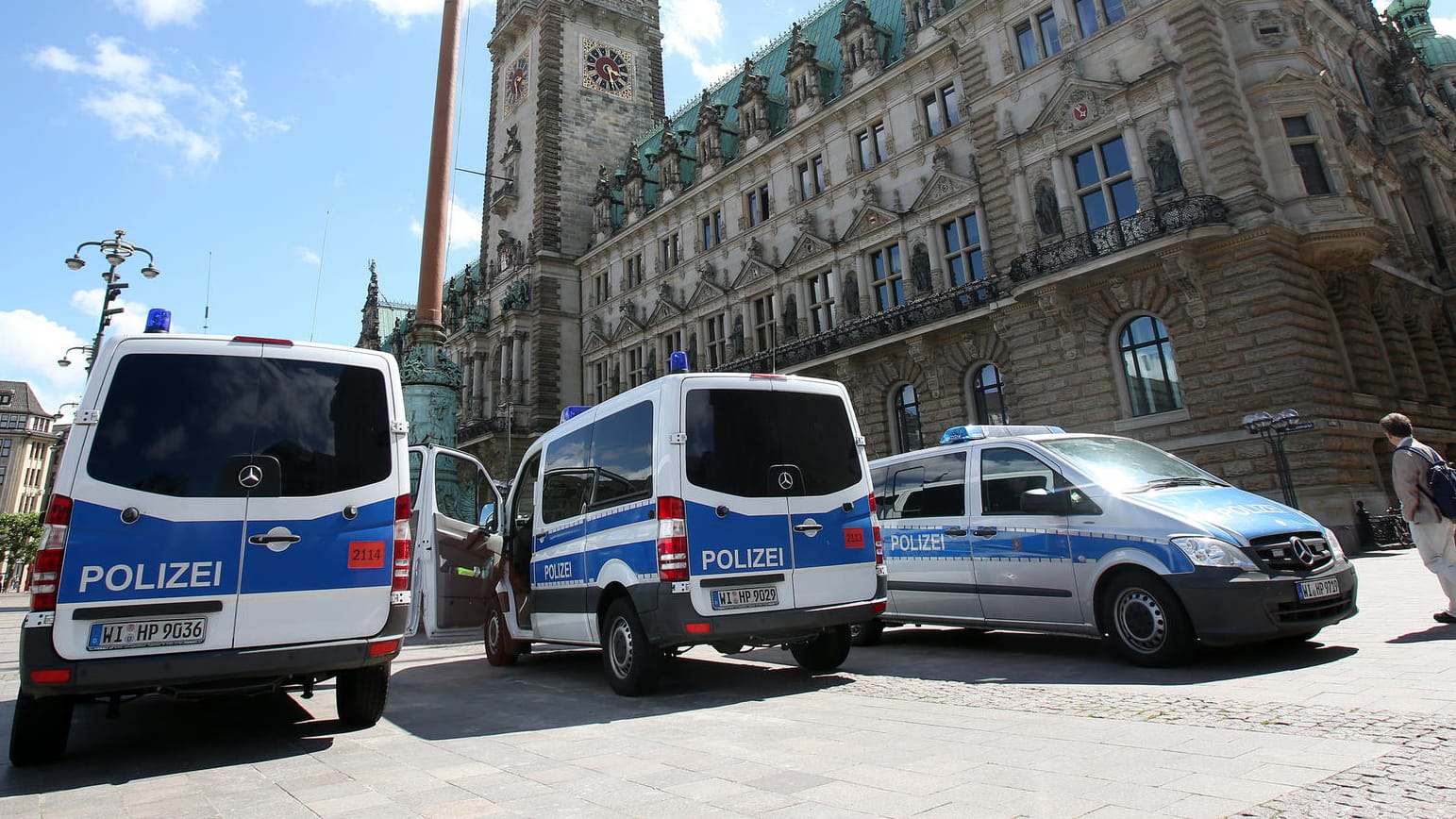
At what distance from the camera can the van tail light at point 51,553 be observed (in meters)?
4.47

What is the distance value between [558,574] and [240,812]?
4.39m

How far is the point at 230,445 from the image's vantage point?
5055 mm

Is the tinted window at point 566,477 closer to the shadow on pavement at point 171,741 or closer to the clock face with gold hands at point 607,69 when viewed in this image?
the shadow on pavement at point 171,741

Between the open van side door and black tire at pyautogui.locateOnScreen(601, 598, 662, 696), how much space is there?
320 cm

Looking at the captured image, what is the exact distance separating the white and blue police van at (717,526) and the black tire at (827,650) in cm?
1

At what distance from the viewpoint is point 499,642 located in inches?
377

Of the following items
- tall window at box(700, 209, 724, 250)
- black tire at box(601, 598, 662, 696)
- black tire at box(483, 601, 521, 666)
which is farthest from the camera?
tall window at box(700, 209, 724, 250)

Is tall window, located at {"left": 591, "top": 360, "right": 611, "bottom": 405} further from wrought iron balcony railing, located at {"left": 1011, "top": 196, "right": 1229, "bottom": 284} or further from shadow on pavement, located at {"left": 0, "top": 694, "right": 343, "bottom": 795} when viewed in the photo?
shadow on pavement, located at {"left": 0, "top": 694, "right": 343, "bottom": 795}

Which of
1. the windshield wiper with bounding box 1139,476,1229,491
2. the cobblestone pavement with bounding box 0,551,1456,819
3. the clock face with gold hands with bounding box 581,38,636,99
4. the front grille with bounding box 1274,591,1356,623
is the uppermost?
the clock face with gold hands with bounding box 581,38,636,99

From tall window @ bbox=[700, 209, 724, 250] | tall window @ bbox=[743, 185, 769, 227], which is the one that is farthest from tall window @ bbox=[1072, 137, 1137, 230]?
tall window @ bbox=[700, 209, 724, 250]

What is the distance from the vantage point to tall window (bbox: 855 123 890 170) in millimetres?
26719

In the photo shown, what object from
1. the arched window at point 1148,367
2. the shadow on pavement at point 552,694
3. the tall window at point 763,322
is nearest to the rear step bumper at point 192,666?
the shadow on pavement at point 552,694

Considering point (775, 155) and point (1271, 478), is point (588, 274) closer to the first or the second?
point (775, 155)

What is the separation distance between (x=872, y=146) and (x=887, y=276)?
484cm
